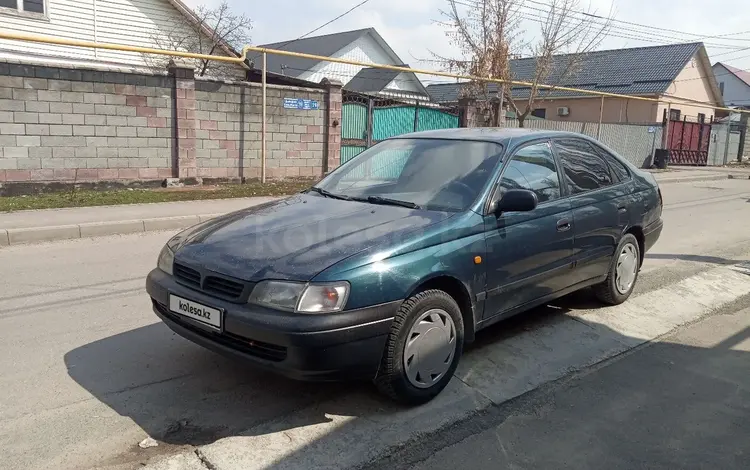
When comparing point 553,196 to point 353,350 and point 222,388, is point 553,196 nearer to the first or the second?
point 353,350

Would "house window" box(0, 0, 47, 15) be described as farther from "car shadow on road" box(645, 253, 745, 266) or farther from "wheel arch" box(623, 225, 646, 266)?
"wheel arch" box(623, 225, 646, 266)

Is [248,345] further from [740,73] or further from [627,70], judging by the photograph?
[740,73]

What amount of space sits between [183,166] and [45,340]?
8419 mm

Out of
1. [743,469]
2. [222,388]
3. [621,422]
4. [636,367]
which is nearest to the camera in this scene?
[743,469]

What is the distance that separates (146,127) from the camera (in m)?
11.6

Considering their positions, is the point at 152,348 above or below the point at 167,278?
below

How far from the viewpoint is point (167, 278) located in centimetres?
348

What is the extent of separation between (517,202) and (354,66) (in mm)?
31714

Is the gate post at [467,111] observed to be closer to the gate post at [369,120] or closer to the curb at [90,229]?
the gate post at [369,120]

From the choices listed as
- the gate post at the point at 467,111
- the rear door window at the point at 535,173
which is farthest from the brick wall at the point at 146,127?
the rear door window at the point at 535,173

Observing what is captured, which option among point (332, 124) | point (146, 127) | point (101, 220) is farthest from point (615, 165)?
point (332, 124)

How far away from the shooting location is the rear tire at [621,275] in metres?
5.11

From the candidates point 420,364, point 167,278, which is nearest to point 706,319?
point 420,364

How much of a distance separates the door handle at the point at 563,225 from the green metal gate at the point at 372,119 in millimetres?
10344
